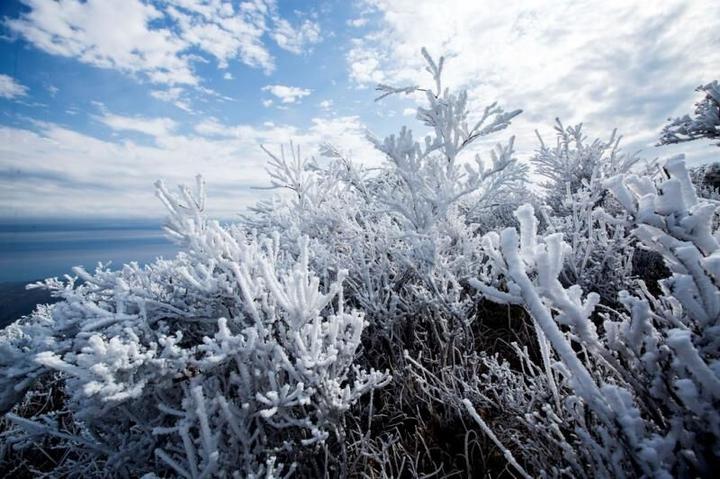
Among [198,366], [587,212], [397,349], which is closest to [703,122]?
[587,212]

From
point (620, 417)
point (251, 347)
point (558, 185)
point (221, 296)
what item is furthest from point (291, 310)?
point (558, 185)

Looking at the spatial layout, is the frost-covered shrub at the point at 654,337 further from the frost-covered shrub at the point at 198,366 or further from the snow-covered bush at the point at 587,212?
the frost-covered shrub at the point at 198,366

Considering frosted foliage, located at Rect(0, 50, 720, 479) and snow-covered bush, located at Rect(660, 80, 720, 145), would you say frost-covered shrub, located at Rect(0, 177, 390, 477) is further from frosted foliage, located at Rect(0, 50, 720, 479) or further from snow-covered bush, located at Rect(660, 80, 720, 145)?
Result: snow-covered bush, located at Rect(660, 80, 720, 145)

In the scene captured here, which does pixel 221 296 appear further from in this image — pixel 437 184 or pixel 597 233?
pixel 597 233

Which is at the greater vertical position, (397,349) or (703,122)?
(703,122)

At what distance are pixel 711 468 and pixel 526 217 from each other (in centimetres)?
89

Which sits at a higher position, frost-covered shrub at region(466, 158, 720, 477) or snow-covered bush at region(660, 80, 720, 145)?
snow-covered bush at region(660, 80, 720, 145)

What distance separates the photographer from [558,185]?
6.90m

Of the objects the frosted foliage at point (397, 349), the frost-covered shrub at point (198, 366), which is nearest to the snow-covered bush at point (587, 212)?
the frosted foliage at point (397, 349)

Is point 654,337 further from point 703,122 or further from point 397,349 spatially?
point 703,122

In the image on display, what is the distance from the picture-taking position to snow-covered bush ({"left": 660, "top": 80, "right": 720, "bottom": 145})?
16.4 feet

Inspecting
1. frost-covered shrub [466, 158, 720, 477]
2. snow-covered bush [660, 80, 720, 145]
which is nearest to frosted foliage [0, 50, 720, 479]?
frost-covered shrub [466, 158, 720, 477]

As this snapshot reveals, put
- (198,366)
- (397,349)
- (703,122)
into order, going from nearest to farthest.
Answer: (198,366)
(397,349)
(703,122)

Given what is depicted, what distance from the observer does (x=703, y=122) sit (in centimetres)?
550
